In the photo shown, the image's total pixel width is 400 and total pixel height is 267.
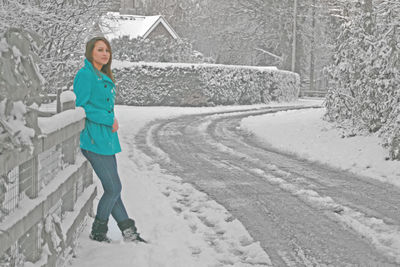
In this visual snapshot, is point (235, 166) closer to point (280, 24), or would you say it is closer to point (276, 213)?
point (276, 213)

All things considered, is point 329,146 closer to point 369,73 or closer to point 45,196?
point 369,73

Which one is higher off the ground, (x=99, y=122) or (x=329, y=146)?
(x=99, y=122)

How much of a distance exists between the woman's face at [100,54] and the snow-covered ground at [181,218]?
1729mm

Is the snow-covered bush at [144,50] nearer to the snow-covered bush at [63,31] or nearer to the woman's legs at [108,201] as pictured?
the snow-covered bush at [63,31]

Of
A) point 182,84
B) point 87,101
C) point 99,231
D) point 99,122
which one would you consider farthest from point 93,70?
point 182,84

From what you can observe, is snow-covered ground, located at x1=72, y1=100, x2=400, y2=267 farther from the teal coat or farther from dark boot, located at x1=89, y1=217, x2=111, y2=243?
the teal coat

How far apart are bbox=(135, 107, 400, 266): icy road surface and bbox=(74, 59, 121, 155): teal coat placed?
1.95 meters

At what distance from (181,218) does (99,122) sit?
1966 mm

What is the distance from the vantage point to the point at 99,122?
4656 mm

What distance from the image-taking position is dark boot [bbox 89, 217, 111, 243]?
4.84 metres

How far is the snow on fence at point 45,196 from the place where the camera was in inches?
105

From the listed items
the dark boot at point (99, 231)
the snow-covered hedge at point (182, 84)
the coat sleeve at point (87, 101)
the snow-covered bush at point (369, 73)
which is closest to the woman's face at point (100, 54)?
the coat sleeve at point (87, 101)

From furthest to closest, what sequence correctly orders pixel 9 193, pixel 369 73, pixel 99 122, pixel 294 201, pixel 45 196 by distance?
pixel 369 73
pixel 294 201
pixel 99 122
pixel 45 196
pixel 9 193

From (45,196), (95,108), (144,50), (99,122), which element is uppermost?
(144,50)
